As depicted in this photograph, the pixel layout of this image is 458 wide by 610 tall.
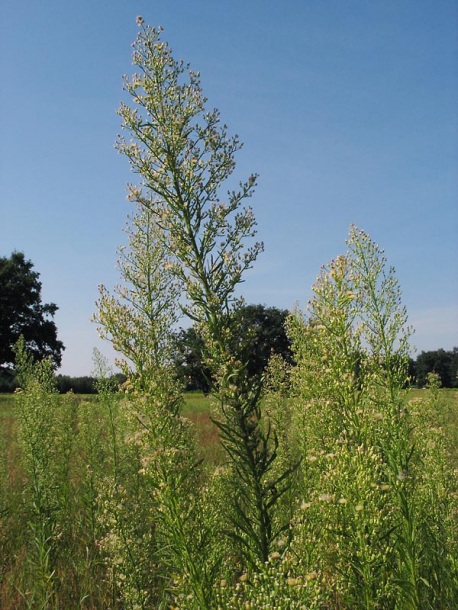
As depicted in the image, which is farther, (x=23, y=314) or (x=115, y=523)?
(x=23, y=314)

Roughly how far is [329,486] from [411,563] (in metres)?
1.10

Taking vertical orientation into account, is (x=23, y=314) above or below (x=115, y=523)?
above

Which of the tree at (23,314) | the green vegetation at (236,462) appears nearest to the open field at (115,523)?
the green vegetation at (236,462)

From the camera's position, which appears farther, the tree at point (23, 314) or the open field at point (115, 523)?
the tree at point (23, 314)

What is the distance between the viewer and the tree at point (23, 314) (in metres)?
46.2

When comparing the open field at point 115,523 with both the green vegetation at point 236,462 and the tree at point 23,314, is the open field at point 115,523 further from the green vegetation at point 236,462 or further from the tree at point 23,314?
the tree at point 23,314

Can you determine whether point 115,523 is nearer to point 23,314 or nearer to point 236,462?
point 236,462

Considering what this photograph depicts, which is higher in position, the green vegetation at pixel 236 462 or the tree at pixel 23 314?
the tree at pixel 23 314

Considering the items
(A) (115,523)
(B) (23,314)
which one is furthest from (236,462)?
(B) (23,314)

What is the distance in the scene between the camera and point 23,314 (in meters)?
47.7

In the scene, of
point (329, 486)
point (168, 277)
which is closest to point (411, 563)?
point (329, 486)

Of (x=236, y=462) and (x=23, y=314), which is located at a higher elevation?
(x=23, y=314)

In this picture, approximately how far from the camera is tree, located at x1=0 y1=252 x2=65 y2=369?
4616cm

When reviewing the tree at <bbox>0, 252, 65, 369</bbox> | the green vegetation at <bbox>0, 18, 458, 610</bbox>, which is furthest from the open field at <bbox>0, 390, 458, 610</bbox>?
the tree at <bbox>0, 252, 65, 369</bbox>
